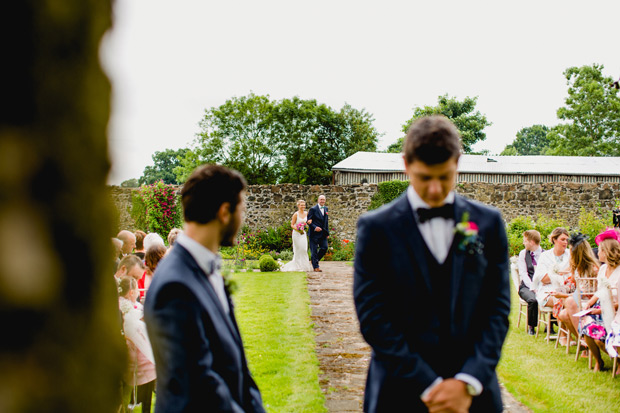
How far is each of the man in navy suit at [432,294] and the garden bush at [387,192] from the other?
16.5 m

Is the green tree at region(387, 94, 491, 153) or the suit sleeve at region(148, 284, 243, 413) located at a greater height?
the green tree at region(387, 94, 491, 153)

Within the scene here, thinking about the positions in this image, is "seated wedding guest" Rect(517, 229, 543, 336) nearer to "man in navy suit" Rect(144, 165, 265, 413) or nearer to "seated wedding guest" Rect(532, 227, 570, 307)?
"seated wedding guest" Rect(532, 227, 570, 307)

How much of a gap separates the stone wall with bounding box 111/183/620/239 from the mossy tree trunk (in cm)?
1841

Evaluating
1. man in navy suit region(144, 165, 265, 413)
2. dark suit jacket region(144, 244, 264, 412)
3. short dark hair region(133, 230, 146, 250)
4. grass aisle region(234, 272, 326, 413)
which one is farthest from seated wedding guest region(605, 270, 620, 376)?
short dark hair region(133, 230, 146, 250)

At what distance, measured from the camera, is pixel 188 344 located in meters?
1.76

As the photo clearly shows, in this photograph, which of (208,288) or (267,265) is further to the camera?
(267,265)

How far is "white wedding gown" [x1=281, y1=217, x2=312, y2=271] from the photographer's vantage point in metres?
13.7

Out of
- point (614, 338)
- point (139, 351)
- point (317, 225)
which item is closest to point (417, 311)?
point (139, 351)

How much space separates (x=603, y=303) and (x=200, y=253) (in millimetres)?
5492

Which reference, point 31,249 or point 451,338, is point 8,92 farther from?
point 451,338

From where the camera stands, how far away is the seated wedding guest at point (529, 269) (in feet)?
25.4

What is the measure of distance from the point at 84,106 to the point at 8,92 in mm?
92

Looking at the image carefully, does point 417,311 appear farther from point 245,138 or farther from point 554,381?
point 245,138

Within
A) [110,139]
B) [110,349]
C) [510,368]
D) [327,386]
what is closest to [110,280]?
[110,349]
